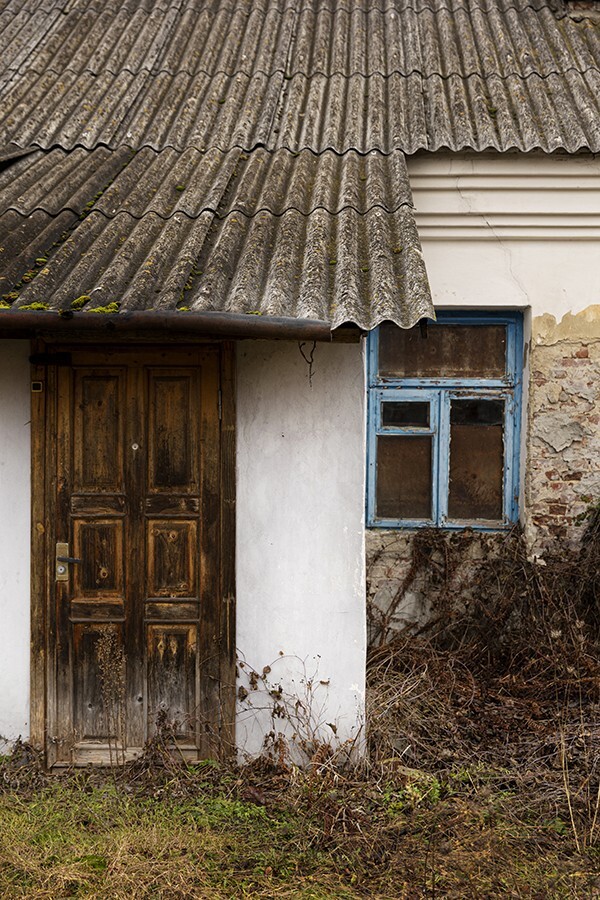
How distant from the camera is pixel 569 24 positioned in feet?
24.0

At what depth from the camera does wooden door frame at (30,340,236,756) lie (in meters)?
4.87

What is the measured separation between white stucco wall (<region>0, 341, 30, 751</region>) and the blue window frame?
9.15 feet

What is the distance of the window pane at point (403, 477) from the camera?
265 inches

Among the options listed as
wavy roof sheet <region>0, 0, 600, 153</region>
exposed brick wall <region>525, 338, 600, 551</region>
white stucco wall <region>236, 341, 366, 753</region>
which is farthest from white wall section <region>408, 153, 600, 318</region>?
white stucco wall <region>236, 341, 366, 753</region>

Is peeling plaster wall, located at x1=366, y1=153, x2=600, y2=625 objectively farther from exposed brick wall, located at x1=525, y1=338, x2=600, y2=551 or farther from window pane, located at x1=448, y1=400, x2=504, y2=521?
window pane, located at x1=448, y1=400, x2=504, y2=521

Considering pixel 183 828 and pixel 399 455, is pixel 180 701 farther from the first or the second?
pixel 399 455

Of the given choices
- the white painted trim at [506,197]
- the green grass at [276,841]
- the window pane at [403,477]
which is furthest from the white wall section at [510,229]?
the green grass at [276,841]

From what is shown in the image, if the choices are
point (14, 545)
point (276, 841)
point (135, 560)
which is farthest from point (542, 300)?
point (276, 841)

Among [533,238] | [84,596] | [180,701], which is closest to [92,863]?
[180,701]

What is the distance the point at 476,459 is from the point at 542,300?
133 centimetres

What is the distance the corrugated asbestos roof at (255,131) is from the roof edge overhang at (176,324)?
0.29 feet

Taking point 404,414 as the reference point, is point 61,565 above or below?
below

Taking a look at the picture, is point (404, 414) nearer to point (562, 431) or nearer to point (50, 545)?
point (562, 431)

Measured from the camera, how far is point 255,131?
6219 mm
